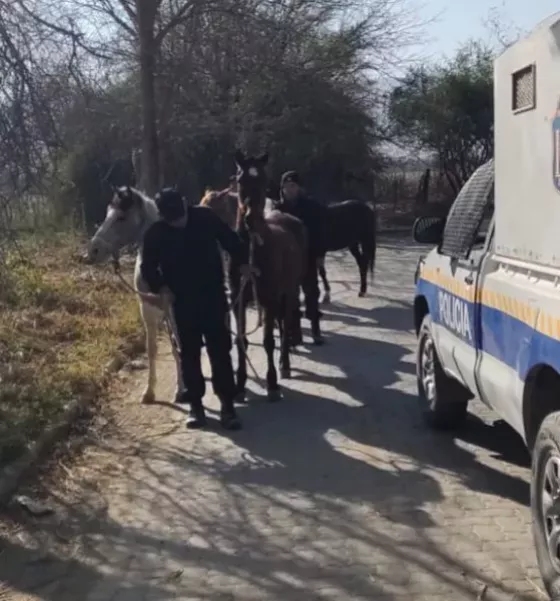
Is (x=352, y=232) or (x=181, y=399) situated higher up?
(x=352, y=232)

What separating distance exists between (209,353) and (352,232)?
25.7 ft

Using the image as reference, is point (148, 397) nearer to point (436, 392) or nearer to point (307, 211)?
point (436, 392)

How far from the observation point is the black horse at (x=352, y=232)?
16.2m

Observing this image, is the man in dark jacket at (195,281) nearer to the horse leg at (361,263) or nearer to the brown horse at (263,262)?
the brown horse at (263,262)

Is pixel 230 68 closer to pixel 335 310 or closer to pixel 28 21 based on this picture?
pixel 335 310

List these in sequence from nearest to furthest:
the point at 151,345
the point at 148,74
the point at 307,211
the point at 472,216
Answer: the point at 472,216 < the point at 151,345 < the point at 307,211 < the point at 148,74

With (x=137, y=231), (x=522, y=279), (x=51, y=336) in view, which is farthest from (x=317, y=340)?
(x=522, y=279)

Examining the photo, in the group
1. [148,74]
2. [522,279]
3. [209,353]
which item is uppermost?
[148,74]

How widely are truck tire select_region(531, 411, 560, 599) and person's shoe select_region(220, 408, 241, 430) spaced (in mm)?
3938

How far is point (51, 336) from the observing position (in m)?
12.6

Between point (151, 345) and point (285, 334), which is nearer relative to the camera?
point (151, 345)

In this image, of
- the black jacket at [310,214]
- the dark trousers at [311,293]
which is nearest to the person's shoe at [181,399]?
the dark trousers at [311,293]

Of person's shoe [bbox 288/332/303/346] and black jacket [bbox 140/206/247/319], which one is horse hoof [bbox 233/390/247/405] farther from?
person's shoe [bbox 288/332/303/346]

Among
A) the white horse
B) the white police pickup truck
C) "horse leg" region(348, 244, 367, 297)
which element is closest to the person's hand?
the white horse
